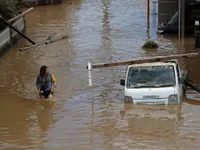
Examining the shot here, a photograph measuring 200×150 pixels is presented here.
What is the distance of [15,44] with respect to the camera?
3030 cm

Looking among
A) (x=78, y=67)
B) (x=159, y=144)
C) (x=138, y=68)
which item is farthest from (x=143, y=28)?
(x=159, y=144)

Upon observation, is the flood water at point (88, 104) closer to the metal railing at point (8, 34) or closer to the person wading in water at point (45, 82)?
the person wading in water at point (45, 82)

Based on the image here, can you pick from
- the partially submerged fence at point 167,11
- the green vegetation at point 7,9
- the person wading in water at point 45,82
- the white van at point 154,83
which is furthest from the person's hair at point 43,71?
the partially submerged fence at point 167,11

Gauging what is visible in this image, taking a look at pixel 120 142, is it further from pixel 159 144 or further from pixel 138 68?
pixel 138 68

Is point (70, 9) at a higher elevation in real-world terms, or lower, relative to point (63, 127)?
higher

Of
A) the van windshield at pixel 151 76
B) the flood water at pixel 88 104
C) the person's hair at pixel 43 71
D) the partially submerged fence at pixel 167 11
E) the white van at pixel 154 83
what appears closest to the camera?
the flood water at pixel 88 104

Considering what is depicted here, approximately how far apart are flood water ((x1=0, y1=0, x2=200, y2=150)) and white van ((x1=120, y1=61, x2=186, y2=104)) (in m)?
0.27

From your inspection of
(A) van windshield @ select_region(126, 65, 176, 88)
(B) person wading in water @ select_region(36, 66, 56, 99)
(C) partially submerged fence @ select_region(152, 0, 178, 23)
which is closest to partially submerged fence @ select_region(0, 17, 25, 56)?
(C) partially submerged fence @ select_region(152, 0, 178, 23)

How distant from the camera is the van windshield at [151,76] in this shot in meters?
16.2

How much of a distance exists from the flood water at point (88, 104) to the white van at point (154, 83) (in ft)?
0.88

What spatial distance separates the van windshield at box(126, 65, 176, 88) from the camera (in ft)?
53.2

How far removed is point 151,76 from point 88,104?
219 cm

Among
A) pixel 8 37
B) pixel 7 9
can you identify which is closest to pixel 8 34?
pixel 8 37

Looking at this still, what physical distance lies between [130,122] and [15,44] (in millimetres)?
16730
